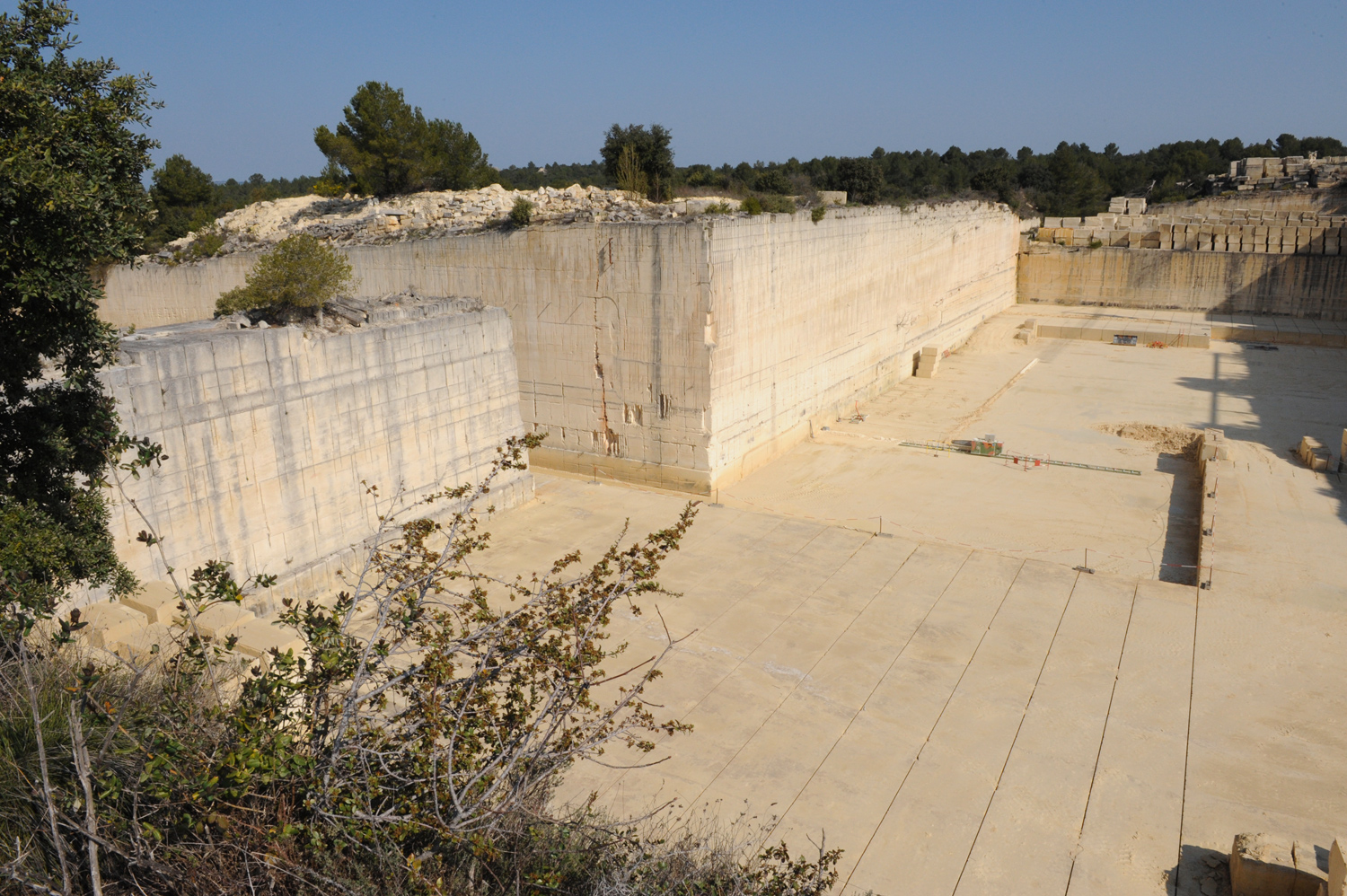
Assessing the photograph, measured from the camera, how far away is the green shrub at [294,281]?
1125 centimetres

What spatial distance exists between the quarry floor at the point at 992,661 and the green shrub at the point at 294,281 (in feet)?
13.9

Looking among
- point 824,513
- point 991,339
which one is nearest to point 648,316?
point 824,513

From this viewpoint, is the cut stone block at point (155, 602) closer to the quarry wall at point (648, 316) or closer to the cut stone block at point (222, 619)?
the cut stone block at point (222, 619)

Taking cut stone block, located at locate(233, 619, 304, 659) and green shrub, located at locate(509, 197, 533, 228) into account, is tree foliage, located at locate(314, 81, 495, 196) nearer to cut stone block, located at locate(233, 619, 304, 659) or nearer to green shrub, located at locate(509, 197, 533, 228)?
green shrub, located at locate(509, 197, 533, 228)

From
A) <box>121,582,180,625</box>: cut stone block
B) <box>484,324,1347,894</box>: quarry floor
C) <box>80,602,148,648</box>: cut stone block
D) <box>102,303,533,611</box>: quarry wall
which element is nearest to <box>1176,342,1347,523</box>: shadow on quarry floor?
<box>484,324,1347,894</box>: quarry floor

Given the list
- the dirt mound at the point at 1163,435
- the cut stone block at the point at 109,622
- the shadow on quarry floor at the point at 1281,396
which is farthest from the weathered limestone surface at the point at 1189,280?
the cut stone block at the point at 109,622

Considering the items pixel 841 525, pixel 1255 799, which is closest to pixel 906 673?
pixel 1255 799

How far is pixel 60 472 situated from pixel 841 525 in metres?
10.0

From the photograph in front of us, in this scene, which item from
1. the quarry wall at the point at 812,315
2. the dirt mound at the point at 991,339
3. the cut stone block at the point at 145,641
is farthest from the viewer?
the dirt mound at the point at 991,339

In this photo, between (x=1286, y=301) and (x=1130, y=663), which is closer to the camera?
(x=1130, y=663)

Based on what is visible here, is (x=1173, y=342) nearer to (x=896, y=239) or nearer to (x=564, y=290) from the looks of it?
Result: (x=896, y=239)

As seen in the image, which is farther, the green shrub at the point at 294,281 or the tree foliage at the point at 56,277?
the green shrub at the point at 294,281

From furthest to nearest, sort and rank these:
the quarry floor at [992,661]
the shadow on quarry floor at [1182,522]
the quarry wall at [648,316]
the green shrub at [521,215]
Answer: the green shrub at [521,215]
the quarry wall at [648,316]
the shadow on quarry floor at [1182,522]
the quarry floor at [992,661]

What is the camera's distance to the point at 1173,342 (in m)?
30.3
